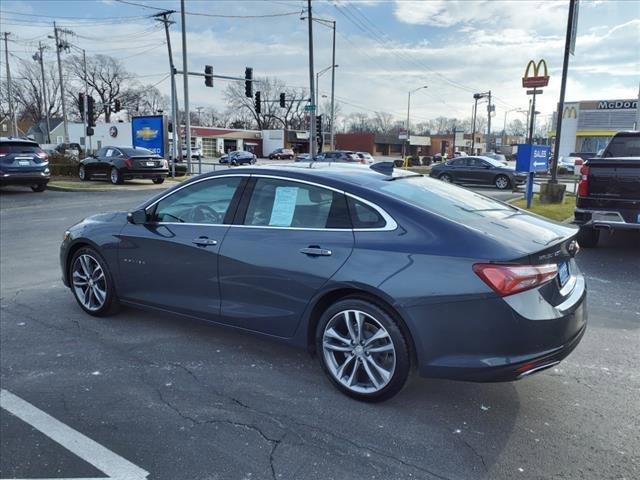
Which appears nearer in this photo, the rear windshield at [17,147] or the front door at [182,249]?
the front door at [182,249]

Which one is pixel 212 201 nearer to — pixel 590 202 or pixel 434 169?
pixel 590 202

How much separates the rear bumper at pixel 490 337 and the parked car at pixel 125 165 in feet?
65.2

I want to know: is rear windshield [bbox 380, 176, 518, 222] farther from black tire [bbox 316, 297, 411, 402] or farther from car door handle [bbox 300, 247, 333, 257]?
black tire [bbox 316, 297, 411, 402]

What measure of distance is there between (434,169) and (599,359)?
72.6ft

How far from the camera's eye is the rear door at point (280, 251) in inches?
137

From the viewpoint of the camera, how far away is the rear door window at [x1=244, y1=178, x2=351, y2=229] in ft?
11.7

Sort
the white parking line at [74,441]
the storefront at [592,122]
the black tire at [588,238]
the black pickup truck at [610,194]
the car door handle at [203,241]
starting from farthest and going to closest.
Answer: the storefront at [592,122] → the black tire at [588,238] → the black pickup truck at [610,194] → the car door handle at [203,241] → the white parking line at [74,441]

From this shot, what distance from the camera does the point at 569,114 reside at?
55.0m

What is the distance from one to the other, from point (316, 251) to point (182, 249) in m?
1.30

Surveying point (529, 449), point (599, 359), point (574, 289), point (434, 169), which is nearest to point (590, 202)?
point (599, 359)

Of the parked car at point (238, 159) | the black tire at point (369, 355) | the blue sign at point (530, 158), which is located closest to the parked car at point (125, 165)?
the blue sign at point (530, 158)

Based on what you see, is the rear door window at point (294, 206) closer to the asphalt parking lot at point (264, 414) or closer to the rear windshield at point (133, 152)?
the asphalt parking lot at point (264, 414)

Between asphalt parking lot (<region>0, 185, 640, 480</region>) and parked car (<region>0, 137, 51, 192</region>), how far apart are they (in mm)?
13832

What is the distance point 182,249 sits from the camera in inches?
165
